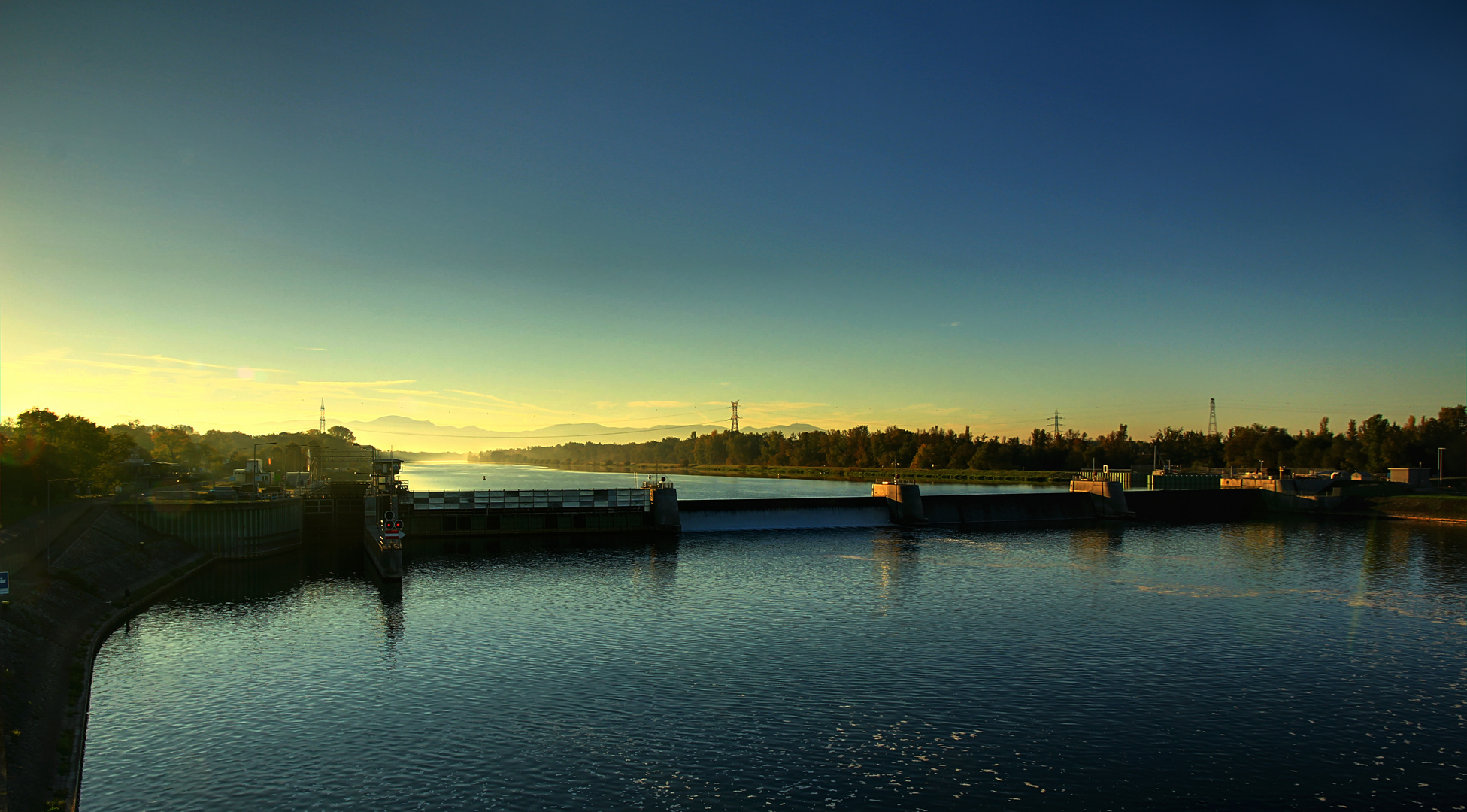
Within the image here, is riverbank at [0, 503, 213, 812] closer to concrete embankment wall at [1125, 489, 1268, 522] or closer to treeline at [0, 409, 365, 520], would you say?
treeline at [0, 409, 365, 520]

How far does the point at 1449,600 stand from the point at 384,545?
2647 inches

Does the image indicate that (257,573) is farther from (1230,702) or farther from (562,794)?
(1230,702)

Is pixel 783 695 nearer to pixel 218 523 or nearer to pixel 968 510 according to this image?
pixel 218 523

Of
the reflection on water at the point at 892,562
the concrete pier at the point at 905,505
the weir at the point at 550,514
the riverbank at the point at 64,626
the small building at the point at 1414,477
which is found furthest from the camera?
the small building at the point at 1414,477

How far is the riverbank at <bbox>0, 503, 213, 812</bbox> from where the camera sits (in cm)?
2223

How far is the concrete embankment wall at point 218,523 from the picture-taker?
59812 mm

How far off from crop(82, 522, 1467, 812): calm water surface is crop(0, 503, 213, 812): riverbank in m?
0.97

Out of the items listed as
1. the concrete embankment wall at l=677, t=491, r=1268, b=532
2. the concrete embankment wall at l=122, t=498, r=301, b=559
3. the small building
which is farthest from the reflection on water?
the small building

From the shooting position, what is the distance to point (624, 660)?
3459 centimetres

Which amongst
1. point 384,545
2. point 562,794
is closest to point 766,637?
point 562,794

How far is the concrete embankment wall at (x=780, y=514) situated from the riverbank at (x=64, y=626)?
43.7 m

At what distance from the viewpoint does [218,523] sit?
61750 mm

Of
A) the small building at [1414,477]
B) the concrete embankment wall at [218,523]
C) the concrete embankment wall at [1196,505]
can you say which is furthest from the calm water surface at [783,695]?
the small building at [1414,477]

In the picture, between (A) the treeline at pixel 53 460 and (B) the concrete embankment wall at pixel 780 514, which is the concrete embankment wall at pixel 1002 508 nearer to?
(B) the concrete embankment wall at pixel 780 514
